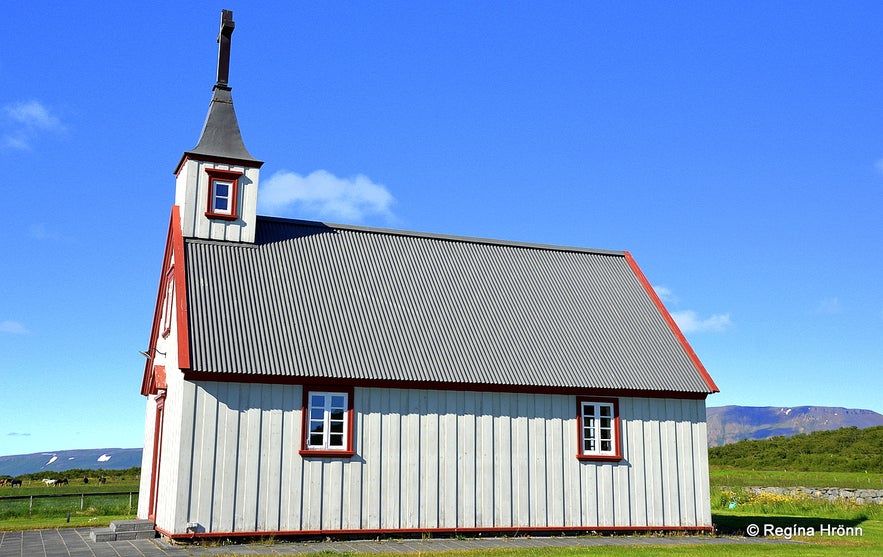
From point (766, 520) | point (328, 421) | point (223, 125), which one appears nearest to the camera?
point (328, 421)

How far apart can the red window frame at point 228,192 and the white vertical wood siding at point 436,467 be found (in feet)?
18.6

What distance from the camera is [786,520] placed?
87.4 ft

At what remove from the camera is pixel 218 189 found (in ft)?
76.5

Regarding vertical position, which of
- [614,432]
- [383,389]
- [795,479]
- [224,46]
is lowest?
[795,479]

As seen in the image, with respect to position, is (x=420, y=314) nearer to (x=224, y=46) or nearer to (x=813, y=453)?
(x=224, y=46)

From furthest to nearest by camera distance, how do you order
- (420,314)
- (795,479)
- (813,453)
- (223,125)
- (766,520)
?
(813,453)
(795,479)
(766,520)
(223,125)
(420,314)

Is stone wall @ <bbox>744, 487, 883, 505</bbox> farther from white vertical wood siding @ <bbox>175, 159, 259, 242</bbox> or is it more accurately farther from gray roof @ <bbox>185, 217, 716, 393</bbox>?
white vertical wood siding @ <bbox>175, 159, 259, 242</bbox>

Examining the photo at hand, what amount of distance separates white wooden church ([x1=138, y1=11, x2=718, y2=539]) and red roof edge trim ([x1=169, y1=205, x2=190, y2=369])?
0.06 m

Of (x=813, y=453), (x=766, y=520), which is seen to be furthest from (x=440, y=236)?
(x=813, y=453)

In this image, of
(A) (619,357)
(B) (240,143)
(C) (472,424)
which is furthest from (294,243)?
(A) (619,357)

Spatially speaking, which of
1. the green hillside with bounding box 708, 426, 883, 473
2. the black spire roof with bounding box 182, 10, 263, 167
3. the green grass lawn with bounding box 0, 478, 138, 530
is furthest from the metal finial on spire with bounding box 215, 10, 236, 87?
the green hillside with bounding box 708, 426, 883, 473

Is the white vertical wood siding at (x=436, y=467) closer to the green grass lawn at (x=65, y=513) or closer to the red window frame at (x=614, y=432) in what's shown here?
the red window frame at (x=614, y=432)

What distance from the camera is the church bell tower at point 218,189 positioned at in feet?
75.0

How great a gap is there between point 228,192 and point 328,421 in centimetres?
728
